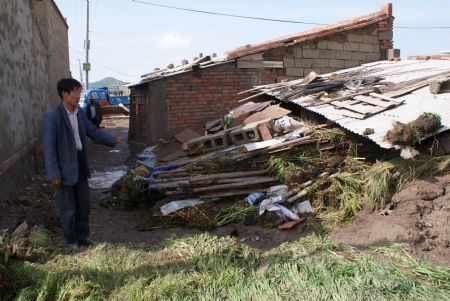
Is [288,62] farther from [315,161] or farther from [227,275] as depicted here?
[227,275]

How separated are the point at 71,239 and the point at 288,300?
2.72 meters

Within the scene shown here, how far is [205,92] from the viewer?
10703 millimetres

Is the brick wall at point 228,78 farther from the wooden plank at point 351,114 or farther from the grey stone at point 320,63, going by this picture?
the wooden plank at point 351,114

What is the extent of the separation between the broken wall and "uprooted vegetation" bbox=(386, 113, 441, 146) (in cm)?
537

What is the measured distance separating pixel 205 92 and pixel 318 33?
11.2ft

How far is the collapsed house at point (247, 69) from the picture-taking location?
1055 cm

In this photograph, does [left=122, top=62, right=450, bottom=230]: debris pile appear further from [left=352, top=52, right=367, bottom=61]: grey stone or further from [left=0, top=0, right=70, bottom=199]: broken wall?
[left=352, top=52, right=367, bottom=61]: grey stone

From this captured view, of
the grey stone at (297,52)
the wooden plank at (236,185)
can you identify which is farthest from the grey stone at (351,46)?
the wooden plank at (236,185)

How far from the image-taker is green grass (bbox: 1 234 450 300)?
11.0 feet

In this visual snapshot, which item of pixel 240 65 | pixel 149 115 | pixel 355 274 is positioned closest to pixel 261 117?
pixel 240 65

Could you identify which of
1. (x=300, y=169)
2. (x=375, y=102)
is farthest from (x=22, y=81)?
(x=375, y=102)

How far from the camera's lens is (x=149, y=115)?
11117mm

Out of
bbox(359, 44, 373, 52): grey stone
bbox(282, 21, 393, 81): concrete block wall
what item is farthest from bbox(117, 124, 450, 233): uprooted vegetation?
bbox(359, 44, 373, 52): grey stone

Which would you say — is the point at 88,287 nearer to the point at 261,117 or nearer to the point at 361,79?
the point at 261,117
